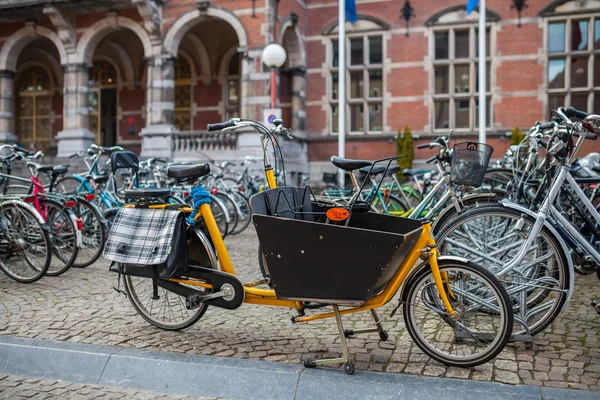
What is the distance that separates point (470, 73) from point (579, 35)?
252 cm

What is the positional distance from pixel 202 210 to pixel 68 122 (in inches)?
488

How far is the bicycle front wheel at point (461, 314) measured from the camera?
2672 mm

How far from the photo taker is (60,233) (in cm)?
514

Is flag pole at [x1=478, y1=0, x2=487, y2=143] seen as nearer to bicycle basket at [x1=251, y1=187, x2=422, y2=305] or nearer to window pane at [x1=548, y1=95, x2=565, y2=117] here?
window pane at [x1=548, y1=95, x2=565, y2=117]

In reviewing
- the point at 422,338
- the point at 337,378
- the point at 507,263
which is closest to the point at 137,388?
the point at 337,378

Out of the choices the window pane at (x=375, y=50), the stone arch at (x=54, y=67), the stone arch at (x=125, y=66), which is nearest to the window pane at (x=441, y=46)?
the window pane at (x=375, y=50)

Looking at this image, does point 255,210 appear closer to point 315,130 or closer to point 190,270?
point 190,270

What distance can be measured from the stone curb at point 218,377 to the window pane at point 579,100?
12413 millimetres

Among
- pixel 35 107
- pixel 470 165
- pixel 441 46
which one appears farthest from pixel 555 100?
pixel 35 107

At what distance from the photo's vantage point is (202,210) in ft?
10.6

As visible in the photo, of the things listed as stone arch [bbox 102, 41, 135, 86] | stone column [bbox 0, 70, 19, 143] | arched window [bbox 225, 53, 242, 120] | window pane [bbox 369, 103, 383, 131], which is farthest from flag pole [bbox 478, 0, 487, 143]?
stone column [bbox 0, 70, 19, 143]

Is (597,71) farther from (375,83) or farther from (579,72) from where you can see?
(375,83)

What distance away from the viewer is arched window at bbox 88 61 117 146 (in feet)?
57.7

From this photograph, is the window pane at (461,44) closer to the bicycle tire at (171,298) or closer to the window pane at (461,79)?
the window pane at (461,79)
